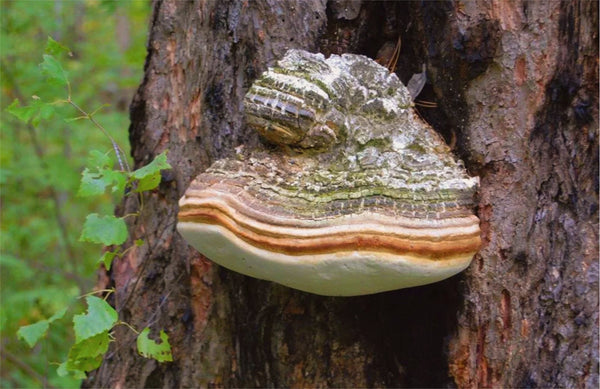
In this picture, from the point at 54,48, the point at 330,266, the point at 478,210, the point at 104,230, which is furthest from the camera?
the point at 54,48

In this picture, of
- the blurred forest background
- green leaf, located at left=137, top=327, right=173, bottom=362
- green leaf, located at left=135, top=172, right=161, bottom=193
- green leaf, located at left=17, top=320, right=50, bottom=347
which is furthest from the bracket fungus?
the blurred forest background

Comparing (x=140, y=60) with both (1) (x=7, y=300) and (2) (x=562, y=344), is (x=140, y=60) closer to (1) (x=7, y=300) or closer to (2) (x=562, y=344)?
(1) (x=7, y=300)

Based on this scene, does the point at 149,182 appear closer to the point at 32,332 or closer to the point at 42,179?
the point at 32,332

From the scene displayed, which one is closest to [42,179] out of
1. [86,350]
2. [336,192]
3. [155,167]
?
[86,350]

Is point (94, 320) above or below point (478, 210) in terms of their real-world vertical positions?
below

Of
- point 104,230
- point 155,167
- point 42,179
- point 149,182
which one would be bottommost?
point 42,179

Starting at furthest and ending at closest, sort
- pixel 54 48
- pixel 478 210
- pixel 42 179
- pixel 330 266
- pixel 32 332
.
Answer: pixel 42 179 < pixel 54 48 < pixel 32 332 < pixel 478 210 < pixel 330 266

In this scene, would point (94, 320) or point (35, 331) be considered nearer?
point (94, 320)
